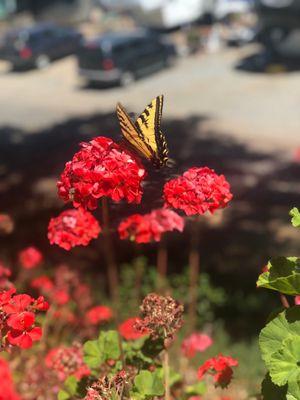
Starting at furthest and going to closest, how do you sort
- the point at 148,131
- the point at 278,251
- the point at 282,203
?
the point at 282,203
the point at 278,251
the point at 148,131

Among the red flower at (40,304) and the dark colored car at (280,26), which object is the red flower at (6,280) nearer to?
the red flower at (40,304)

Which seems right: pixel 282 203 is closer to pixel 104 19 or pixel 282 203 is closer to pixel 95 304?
pixel 95 304

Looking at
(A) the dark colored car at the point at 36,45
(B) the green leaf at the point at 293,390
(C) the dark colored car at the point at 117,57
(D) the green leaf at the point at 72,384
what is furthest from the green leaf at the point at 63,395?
(A) the dark colored car at the point at 36,45

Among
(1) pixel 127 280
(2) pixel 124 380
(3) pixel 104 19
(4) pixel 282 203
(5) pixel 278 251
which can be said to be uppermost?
(2) pixel 124 380

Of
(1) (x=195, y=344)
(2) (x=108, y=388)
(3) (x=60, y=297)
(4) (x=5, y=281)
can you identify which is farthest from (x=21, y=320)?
(3) (x=60, y=297)

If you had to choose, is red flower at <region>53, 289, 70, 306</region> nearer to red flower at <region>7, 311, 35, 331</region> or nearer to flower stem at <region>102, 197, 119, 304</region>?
flower stem at <region>102, 197, 119, 304</region>

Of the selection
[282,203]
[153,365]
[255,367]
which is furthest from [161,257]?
[153,365]
